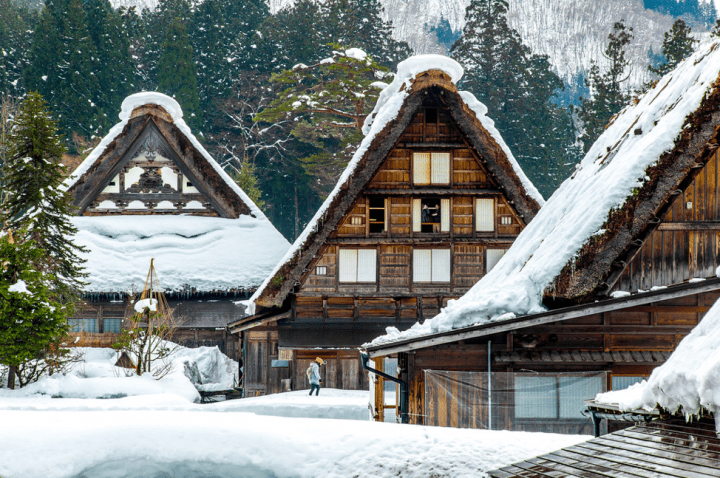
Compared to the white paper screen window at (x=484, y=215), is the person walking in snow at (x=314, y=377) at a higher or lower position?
lower

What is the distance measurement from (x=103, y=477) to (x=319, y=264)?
8.86 metres

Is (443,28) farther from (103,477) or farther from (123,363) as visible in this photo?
(103,477)

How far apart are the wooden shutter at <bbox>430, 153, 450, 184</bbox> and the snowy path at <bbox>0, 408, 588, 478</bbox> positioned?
355 inches

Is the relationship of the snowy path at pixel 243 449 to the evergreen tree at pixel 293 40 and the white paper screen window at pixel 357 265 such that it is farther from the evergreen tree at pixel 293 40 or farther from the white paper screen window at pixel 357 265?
the evergreen tree at pixel 293 40

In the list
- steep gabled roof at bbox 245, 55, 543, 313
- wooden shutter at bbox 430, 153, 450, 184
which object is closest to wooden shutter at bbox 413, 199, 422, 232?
wooden shutter at bbox 430, 153, 450, 184

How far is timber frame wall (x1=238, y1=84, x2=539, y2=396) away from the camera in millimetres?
17109

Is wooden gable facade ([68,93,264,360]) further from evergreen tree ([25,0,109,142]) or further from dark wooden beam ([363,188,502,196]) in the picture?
evergreen tree ([25,0,109,142])

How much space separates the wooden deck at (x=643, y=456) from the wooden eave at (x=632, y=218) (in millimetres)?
5028

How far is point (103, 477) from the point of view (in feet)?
28.7

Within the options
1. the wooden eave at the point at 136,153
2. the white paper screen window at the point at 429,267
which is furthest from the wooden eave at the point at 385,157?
the wooden eave at the point at 136,153

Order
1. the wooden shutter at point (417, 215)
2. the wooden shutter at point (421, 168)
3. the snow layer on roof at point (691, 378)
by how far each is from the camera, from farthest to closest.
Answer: the wooden shutter at point (417, 215) < the wooden shutter at point (421, 168) < the snow layer on roof at point (691, 378)

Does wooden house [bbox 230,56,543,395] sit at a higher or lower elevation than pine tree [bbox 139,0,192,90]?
lower

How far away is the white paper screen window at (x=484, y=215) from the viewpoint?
17625 millimetres

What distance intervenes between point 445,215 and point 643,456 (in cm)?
1297
